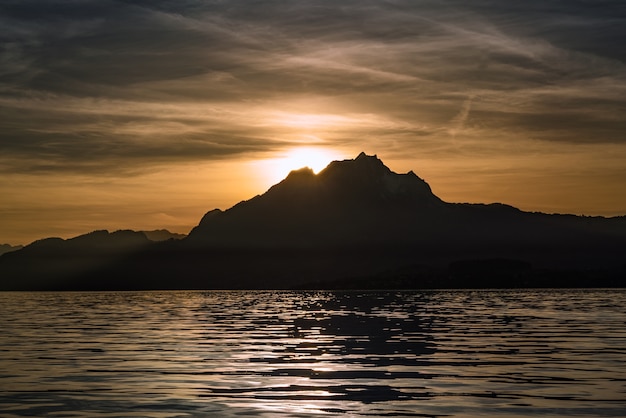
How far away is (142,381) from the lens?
42875 millimetres

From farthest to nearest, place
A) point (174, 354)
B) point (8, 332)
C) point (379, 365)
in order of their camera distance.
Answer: point (8, 332) → point (174, 354) → point (379, 365)

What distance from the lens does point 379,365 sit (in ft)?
168

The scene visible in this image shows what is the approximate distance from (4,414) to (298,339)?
42.1 meters

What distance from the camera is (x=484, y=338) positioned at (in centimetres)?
7206

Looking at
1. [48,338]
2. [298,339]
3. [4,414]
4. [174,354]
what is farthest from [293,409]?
[48,338]

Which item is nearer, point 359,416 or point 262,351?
point 359,416

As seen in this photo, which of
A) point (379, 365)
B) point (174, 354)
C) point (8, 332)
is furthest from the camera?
point (8, 332)

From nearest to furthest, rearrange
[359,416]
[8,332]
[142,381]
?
[359,416] < [142,381] < [8,332]

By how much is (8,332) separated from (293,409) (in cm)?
5628

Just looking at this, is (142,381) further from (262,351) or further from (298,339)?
(298,339)

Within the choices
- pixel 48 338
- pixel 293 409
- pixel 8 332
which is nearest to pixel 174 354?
pixel 48 338

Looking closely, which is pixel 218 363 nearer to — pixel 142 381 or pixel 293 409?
pixel 142 381

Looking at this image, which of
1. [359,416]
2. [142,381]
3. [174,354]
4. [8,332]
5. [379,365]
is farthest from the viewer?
[8,332]

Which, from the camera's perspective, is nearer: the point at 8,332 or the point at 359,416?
the point at 359,416
